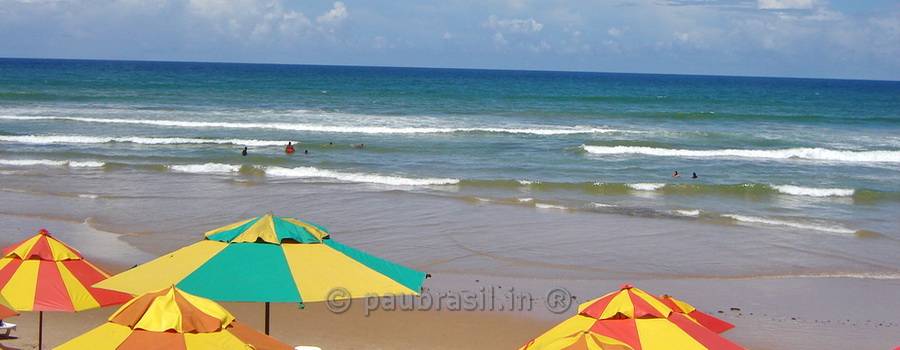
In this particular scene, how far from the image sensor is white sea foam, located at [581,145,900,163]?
35.5m

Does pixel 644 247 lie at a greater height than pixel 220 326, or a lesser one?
lesser

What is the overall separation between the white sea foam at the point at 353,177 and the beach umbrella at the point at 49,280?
1704cm

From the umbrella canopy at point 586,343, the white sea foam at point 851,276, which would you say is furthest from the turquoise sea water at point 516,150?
the umbrella canopy at point 586,343

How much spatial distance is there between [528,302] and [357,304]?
2393mm

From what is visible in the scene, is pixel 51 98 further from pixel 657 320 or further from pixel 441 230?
pixel 657 320

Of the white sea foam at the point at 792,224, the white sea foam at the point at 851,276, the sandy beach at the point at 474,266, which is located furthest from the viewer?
the white sea foam at the point at 792,224

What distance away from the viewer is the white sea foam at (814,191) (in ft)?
87.4

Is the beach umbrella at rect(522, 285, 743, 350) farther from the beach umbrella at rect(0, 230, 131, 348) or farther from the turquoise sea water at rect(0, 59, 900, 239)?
the turquoise sea water at rect(0, 59, 900, 239)

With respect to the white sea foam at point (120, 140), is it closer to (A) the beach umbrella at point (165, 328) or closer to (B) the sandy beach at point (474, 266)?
(B) the sandy beach at point (474, 266)

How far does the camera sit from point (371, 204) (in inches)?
891

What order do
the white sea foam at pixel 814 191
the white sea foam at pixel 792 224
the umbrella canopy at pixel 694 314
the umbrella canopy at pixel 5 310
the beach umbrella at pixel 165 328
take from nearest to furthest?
the beach umbrella at pixel 165 328 < the umbrella canopy at pixel 5 310 < the umbrella canopy at pixel 694 314 < the white sea foam at pixel 792 224 < the white sea foam at pixel 814 191

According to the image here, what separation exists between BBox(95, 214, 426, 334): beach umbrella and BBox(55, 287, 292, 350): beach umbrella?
61.6 inches

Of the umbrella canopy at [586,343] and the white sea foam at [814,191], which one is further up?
the umbrella canopy at [586,343]

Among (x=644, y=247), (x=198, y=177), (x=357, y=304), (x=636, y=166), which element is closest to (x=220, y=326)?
(x=357, y=304)
